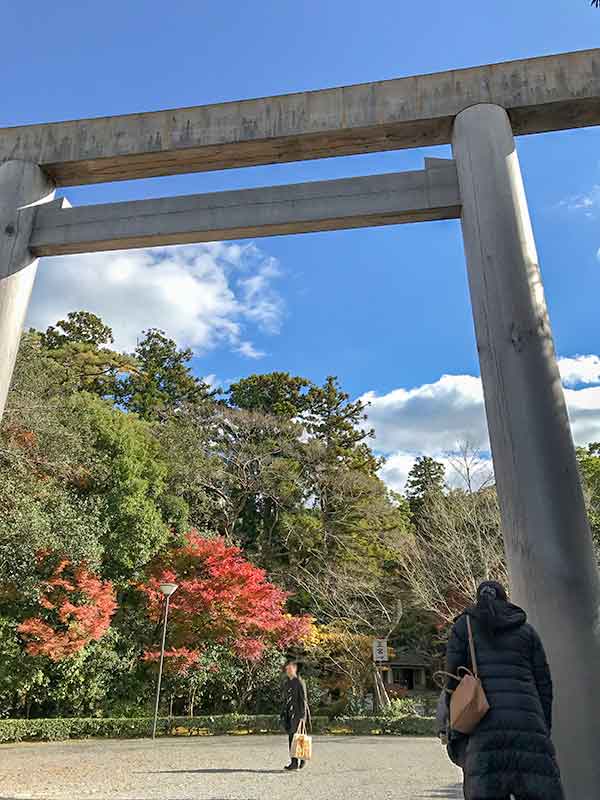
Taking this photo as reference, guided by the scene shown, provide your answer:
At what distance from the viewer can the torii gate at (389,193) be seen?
2.77 meters

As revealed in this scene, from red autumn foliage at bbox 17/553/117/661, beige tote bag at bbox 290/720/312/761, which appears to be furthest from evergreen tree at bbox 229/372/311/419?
beige tote bag at bbox 290/720/312/761

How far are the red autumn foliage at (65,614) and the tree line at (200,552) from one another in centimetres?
3

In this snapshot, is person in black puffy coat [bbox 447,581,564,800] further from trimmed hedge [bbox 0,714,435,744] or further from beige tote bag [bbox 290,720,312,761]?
trimmed hedge [bbox 0,714,435,744]

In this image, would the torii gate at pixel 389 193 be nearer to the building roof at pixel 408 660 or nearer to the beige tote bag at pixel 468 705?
the beige tote bag at pixel 468 705

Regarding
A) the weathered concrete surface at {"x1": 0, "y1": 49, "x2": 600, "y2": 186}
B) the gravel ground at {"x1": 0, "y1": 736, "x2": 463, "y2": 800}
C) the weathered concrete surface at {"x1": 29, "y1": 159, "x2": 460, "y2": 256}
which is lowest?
the gravel ground at {"x1": 0, "y1": 736, "x2": 463, "y2": 800}

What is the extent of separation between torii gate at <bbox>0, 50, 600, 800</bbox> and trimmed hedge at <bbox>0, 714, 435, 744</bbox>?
11.5 meters

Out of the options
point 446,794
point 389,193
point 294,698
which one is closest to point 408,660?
point 294,698

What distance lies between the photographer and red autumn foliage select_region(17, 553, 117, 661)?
11672mm

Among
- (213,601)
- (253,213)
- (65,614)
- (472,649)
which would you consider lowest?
(472,649)

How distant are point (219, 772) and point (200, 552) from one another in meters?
7.14

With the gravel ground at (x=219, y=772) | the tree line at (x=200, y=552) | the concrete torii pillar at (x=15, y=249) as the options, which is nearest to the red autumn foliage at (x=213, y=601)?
the tree line at (x=200, y=552)

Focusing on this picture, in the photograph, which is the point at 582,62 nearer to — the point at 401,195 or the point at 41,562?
the point at 401,195

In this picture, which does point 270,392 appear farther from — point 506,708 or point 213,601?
point 506,708

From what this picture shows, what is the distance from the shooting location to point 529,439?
2.68 meters
